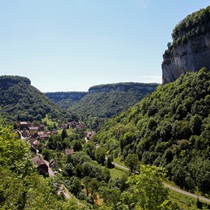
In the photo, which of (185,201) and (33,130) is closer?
(185,201)

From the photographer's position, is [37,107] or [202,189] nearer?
[202,189]

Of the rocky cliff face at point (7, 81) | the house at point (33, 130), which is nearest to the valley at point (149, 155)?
the house at point (33, 130)

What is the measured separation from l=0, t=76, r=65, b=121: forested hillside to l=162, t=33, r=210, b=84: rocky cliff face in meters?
94.3

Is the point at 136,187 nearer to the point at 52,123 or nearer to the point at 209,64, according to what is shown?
the point at 209,64

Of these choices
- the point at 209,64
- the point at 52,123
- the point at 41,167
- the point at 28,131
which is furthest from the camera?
the point at 52,123

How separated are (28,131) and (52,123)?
119 feet

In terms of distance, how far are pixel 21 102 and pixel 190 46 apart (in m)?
122

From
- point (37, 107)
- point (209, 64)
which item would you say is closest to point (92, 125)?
point (37, 107)

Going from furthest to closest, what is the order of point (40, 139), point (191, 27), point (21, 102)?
point (21, 102), point (40, 139), point (191, 27)

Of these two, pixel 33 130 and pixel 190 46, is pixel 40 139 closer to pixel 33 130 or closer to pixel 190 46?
pixel 33 130

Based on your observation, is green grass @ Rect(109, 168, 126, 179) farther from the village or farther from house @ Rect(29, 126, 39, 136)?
house @ Rect(29, 126, 39, 136)

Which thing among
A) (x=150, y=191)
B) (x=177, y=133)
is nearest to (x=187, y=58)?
(x=177, y=133)

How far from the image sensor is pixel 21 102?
177750 millimetres

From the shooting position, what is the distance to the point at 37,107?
592ft
